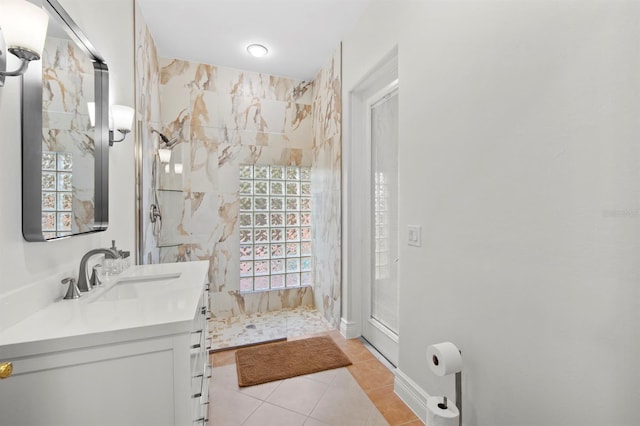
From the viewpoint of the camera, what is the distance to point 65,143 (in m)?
1.25

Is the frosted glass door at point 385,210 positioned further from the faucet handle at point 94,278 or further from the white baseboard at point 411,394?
the faucet handle at point 94,278

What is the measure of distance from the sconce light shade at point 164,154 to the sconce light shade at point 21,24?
212cm

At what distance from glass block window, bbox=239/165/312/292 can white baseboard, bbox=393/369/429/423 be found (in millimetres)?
1955

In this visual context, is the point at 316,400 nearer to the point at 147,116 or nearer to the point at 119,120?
the point at 119,120

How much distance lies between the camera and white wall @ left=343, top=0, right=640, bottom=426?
829mm

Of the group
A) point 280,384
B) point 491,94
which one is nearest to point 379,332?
point 280,384

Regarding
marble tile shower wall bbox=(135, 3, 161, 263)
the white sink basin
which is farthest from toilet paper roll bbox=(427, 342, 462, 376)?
marble tile shower wall bbox=(135, 3, 161, 263)

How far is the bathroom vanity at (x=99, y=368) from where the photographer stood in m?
0.79

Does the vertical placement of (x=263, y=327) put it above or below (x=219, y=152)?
below

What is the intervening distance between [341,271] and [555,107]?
210cm

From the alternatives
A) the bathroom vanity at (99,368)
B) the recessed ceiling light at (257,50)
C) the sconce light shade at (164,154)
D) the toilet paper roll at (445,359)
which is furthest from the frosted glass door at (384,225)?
the sconce light shade at (164,154)

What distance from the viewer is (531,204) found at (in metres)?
1.05

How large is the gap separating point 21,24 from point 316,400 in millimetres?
2184

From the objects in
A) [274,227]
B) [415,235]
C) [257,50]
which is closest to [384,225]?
[415,235]
